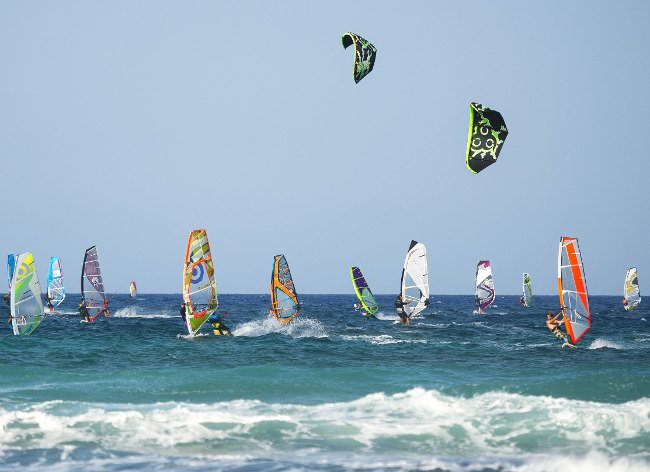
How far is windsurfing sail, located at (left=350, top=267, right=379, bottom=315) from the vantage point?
1446 inches

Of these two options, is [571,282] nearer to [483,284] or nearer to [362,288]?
[362,288]

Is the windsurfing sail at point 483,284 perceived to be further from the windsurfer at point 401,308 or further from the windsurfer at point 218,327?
the windsurfer at point 218,327

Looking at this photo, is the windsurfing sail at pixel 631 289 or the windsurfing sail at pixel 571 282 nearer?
the windsurfing sail at pixel 571 282

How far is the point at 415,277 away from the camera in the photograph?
3112 cm

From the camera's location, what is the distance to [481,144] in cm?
1505

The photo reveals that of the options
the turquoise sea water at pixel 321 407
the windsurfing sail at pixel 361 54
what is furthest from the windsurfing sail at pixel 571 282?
the windsurfing sail at pixel 361 54

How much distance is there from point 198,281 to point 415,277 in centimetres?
1198

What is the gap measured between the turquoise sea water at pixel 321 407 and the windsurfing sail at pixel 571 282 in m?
1.26

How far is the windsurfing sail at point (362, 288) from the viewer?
36719mm

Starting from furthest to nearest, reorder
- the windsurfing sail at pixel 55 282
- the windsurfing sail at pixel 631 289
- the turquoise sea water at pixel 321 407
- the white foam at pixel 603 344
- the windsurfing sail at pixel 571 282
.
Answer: the windsurfing sail at pixel 631 289 → the windsurfing sail at pixel 55 282 → the white foam at pixel 603 344 → the windsurfing sail at pixel 571 282 → the turquoise sea water at pixel 321 407

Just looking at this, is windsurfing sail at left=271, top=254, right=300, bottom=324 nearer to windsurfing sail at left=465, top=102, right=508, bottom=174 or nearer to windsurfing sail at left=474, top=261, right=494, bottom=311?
windsurfing sail at left=465, top=102, right=508, bottom=174

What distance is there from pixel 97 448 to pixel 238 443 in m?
1.88

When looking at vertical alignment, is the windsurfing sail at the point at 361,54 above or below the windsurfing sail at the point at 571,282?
above

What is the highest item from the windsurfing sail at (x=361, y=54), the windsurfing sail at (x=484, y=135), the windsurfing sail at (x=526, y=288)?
the windsurfing sail at (x=361, y=54)
